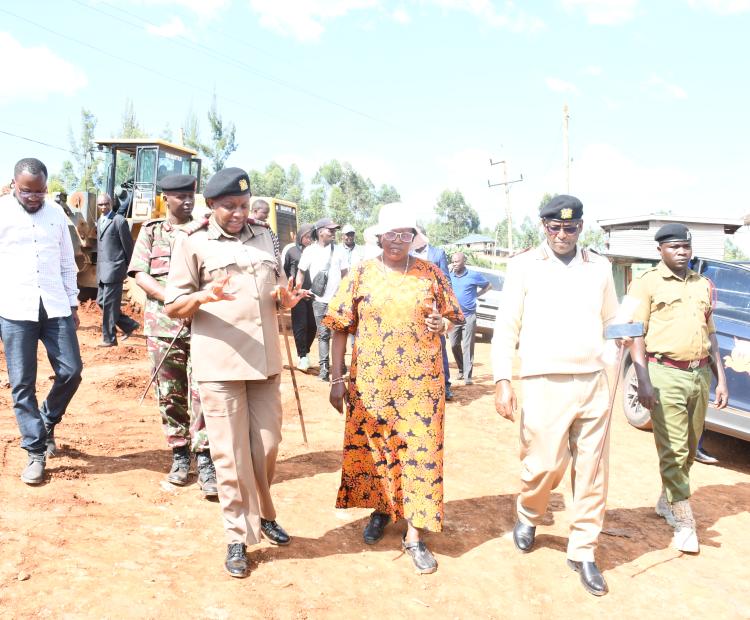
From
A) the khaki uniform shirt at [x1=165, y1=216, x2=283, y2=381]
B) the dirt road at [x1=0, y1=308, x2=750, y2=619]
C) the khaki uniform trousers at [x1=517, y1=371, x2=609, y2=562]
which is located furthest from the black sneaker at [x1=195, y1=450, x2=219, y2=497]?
the khaki uniform trousers at [x1=517, y1=371, x2=609, y2=562]

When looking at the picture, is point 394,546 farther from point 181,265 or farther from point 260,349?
point 181,265

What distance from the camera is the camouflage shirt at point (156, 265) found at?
14.4ft

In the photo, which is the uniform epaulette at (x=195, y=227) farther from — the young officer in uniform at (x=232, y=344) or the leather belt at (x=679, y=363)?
the leather belt at (x=679, y=363)

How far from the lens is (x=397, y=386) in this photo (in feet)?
12.2

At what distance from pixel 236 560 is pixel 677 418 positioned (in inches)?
113

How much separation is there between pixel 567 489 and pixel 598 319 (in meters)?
2.06

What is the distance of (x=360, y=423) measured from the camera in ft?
12.5

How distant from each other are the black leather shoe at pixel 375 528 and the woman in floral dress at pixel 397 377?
0.17 metres

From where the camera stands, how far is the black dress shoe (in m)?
3.98

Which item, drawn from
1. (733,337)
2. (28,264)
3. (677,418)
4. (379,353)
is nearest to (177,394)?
(28,264)

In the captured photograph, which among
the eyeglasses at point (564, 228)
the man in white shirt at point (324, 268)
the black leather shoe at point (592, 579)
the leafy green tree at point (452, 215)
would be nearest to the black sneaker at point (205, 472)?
the black leather shoe at point (592, 579)

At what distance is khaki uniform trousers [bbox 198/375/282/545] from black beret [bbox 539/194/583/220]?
67.9 inches

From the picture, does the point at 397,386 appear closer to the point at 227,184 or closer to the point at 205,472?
the point at 227,184

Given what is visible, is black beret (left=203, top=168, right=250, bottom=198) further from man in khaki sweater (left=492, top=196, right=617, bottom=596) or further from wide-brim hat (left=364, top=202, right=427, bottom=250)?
man in khaki sweater (left=492, top=196, right=617, bottom=596)
